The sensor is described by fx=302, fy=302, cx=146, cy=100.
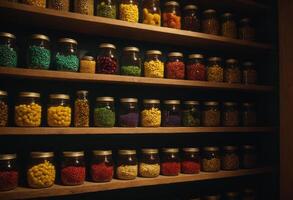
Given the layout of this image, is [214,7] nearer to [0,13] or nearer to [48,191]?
[0,13]

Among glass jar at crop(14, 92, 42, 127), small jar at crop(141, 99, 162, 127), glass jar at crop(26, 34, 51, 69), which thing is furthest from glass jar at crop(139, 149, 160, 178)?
glass jar at crop(26, 34, 51, 69)

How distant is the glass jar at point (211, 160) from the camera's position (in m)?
1.83

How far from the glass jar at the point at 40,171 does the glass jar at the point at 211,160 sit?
898 mm

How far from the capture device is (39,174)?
4.54 feet

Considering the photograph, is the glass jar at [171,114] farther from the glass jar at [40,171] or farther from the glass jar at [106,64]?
the glass jar at [40,171]

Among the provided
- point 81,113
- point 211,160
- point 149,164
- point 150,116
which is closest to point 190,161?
point 211,160

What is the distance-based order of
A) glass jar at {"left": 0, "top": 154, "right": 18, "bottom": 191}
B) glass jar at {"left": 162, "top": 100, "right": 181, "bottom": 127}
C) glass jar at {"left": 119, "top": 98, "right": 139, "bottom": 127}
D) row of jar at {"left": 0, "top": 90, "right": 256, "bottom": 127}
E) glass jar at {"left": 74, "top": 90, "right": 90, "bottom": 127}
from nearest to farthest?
glass jar at {"left": 0, "top": 154, "right": 18, "bottom": 191}
row of jar at {"left": 0, "top": 90, "right": 256, "bottom": 127}
glass jar at {"left": 74, "top": 90, "right": 90, "bottom": 127}
glass jar at {"left": 119, "top": 98, "right": 139, "bottom": 127}
glass jar at {"left": 162, "top": 100, "right": 181, "bottom": 127}

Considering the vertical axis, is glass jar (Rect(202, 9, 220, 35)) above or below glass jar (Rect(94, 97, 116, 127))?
above

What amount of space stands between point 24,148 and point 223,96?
1404mm

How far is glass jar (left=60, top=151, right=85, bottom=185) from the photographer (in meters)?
1.45

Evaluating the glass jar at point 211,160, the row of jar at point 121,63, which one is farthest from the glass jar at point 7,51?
the glass jar at point 211,160

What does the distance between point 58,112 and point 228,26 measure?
121 centimetres

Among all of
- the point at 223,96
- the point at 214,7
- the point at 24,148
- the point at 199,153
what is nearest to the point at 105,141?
the point at 24,148

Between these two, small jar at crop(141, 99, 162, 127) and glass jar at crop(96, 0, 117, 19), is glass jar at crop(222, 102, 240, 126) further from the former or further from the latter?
glass jar at crop(96, 0, 117, 19)
